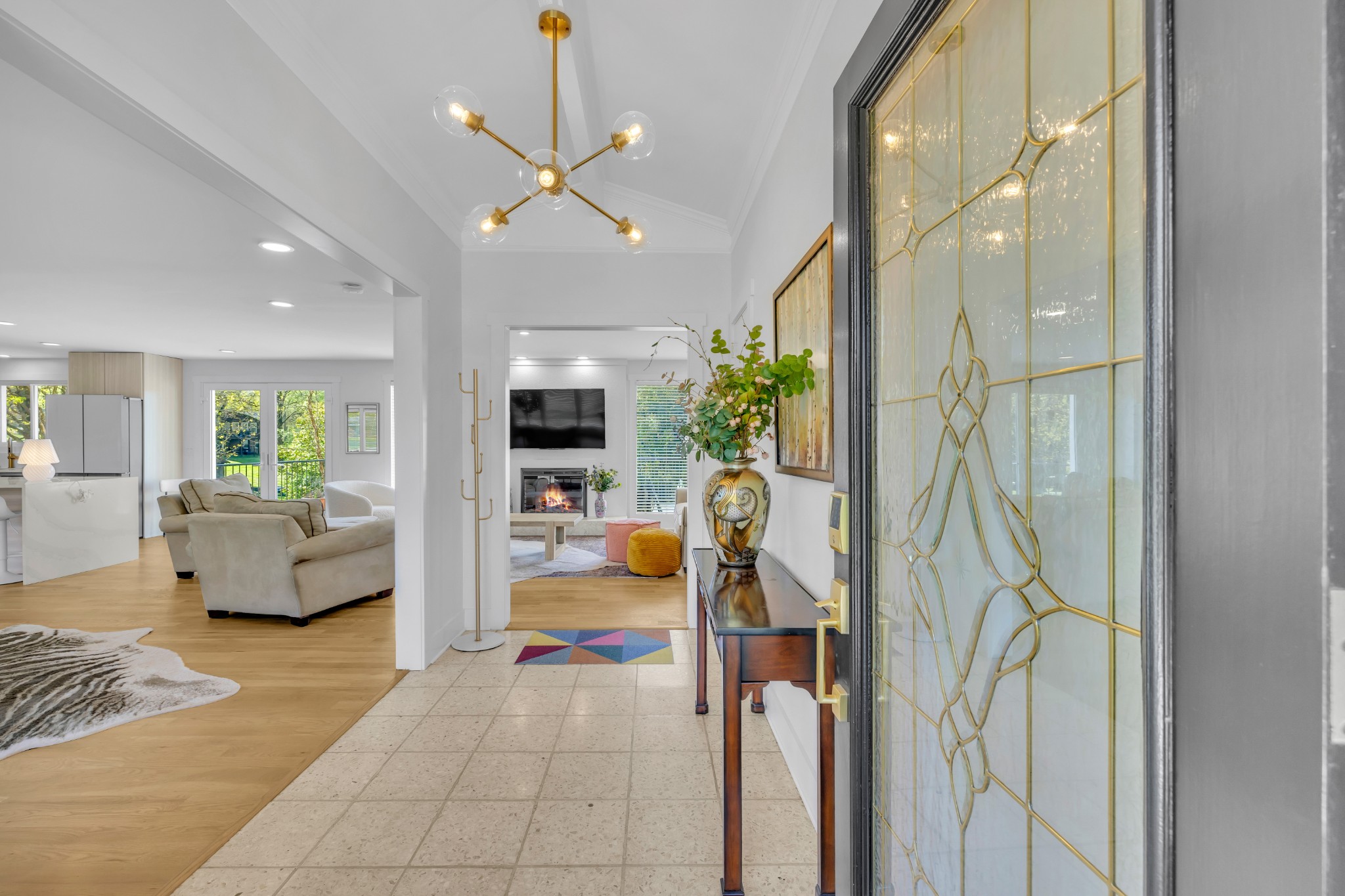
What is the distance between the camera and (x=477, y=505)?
12.9 feet

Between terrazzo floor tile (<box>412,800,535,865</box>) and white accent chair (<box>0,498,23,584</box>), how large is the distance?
19.4ft

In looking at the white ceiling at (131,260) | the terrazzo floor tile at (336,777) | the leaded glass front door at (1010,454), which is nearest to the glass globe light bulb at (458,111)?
the leaded glass front door at (1010,454)

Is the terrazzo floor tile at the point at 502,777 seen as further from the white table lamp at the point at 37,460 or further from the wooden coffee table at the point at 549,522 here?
the white table lamp at the point at 37,460

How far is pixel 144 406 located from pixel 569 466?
538 centimetres

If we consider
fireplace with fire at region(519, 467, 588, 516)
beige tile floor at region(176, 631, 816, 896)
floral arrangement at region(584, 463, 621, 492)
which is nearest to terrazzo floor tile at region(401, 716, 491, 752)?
beige tile floor at region(176, 631, 816, 896)

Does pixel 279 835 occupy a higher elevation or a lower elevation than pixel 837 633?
lower

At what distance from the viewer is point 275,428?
8922 mm

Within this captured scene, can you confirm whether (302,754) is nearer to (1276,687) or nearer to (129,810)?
(129,810)

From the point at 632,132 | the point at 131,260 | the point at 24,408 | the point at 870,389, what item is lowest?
the point at 870,389

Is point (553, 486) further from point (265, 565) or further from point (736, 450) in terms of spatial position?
point (736, 450)

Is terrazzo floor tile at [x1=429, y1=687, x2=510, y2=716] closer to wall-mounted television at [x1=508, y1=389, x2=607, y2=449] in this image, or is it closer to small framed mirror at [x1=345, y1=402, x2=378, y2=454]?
wall-mounted television at [x1=508, y1=389, x2=607, y2=449]

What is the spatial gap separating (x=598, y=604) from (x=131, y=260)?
12.7 ft

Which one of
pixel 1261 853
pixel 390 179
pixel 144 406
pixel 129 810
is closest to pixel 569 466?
pixel 144 406

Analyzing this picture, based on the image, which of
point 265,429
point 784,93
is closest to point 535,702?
point 784,93
